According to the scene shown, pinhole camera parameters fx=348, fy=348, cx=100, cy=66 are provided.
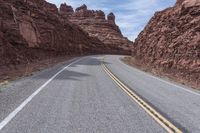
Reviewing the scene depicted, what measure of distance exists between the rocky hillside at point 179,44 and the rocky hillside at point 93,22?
81035 mm

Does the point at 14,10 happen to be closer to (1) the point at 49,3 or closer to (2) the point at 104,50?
(1) the point at 49,3

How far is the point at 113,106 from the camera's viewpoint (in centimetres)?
1028

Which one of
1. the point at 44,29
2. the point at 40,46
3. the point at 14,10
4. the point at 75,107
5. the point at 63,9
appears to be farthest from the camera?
the point at 63,9

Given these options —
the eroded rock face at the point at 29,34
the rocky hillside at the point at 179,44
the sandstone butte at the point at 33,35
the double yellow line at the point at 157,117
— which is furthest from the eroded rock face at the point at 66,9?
the double yellow line at the point at 157,117

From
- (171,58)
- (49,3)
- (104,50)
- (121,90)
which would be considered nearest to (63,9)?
(104,50)

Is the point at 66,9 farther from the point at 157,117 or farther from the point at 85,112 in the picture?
the point at 157,117

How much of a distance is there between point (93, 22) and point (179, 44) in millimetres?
110465

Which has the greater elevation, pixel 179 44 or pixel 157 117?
pixel 179 44

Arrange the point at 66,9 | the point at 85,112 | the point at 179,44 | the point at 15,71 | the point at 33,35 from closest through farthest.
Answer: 1. the point at 85,112
2. the point at 15,71
3. the point at 179,44
4. the point at 33,35
5. the point at 66,9

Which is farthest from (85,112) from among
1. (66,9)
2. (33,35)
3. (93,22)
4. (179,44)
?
(66,9)

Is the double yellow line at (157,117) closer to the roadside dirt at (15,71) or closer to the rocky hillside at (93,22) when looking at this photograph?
the roadside dirt at (15,71)

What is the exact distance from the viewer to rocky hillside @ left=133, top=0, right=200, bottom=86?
25469 millimetres

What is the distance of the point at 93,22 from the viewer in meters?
139

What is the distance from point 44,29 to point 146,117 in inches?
1659
